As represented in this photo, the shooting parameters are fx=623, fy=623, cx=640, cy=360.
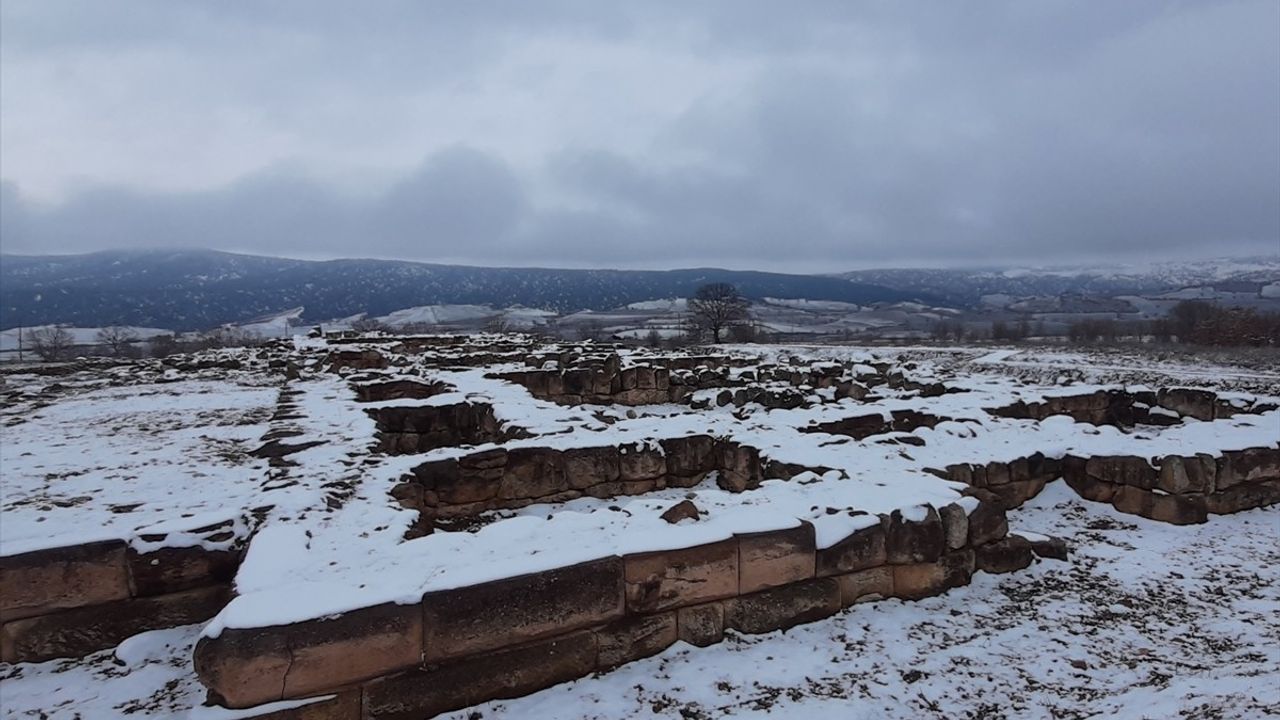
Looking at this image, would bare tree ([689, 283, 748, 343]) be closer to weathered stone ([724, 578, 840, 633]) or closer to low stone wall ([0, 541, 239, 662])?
weathered stone ([724, 578, 840, 633])

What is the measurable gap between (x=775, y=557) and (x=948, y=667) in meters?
1.23

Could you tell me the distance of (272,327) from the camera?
119250 millimetres

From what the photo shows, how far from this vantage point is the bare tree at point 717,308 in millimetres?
48188

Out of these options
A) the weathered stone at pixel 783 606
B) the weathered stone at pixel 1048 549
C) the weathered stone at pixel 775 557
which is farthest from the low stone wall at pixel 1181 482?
the weathered stone at pixel 775 557

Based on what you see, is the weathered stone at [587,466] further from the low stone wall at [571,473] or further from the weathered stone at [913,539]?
the weathered stone at [913,539]

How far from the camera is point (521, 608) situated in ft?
12.3

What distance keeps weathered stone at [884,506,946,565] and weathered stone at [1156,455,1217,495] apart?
3.44m

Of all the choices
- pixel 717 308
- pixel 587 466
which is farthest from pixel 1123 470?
pixel 717 308

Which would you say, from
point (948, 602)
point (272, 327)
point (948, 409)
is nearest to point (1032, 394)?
point (948, 409)

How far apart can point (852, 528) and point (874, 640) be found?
0.79 meters

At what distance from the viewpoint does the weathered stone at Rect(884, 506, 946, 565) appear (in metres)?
4.84

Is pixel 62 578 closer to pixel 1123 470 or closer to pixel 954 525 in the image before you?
pixel 954 525

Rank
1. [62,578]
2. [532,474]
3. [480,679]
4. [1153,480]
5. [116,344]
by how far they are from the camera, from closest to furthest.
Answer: [480,679] → [62,578] → [1153,480] → [532,474] → [116,344]

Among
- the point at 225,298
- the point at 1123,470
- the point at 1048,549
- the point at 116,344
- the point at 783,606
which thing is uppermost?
the point at 225,298
